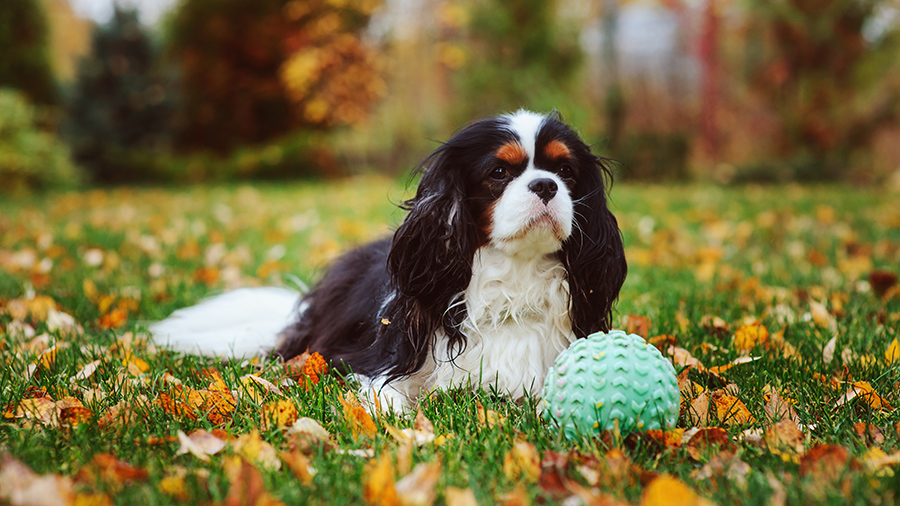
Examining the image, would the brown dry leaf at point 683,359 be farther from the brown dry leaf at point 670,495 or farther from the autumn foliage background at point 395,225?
the brown dry leaf at point 670,495

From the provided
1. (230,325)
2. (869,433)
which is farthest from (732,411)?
(230,325)

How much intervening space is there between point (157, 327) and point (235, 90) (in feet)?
40.1

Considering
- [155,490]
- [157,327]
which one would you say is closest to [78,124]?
[157,327]

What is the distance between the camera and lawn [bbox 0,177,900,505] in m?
1.45

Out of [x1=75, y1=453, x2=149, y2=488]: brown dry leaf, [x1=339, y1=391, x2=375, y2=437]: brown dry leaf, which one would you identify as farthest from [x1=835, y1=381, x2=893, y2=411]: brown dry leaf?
[x1=75, y1=453, x2=149, y2=488]: brown dry leaf

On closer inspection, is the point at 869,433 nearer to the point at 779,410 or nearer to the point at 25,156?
the point at 779,410

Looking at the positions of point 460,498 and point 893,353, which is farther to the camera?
point 893,353

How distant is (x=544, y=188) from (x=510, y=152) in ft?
0.59

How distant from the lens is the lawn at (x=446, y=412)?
1450 mm

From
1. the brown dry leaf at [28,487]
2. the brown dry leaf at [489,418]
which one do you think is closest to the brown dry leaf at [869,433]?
the brown dry leaf at [489,418]

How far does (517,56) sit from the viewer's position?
12.8m

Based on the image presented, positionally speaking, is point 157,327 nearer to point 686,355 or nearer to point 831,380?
point 686,355

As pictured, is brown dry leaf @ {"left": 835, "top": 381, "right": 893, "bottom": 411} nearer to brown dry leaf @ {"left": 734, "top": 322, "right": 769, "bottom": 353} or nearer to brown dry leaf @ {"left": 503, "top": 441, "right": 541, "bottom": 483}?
brown dry leaf @ {"left": 734, "top": 322, "right": 769, "bottom": 353}

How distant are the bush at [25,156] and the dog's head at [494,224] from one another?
9736 mm
